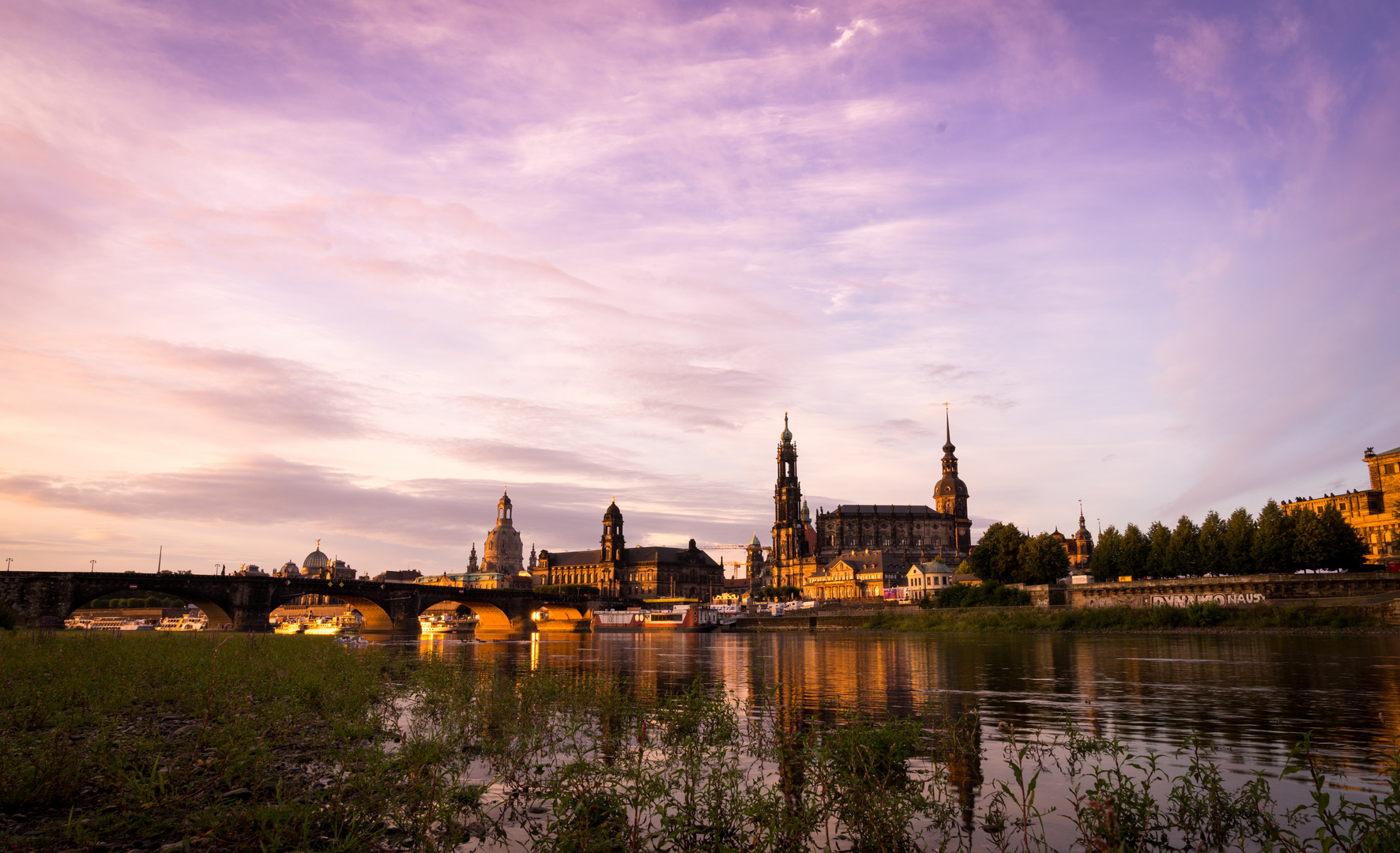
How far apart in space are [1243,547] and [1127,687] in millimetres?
86358

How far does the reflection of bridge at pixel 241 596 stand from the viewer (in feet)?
293

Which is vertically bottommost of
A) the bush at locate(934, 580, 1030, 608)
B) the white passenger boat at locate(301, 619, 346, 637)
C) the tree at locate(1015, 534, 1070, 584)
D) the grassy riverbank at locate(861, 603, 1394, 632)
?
the white passenger boat at locate(301, 619, 346, 637)

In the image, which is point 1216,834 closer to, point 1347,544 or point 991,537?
point 1347,544

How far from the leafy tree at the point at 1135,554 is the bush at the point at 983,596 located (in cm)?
1627

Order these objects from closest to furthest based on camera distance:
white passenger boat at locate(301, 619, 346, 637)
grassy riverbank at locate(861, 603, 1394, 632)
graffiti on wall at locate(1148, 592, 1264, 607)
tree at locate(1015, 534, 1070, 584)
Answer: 1. grassy riverbank at locate(861, 603, 1394, 632)
2. graffiti on wall at locate(1148, 592, 1264, 607)
3. white passenger boat at locate(301, 619, 346, 637)
4. tree at locate(1015, 534, 1070, 584)

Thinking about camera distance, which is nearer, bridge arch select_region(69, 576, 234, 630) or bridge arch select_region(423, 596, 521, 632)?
bridge arch select_region(69, 576, 234, 630)

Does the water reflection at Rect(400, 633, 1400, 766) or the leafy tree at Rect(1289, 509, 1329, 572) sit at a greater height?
the leafy tree at Rect(1289, 509, 1329, 572)

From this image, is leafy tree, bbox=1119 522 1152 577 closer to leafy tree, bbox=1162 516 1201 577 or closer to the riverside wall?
leafy tree, bbox=1162 516 1201 577

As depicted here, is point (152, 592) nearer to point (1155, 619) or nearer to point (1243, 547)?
point (1155, 619)

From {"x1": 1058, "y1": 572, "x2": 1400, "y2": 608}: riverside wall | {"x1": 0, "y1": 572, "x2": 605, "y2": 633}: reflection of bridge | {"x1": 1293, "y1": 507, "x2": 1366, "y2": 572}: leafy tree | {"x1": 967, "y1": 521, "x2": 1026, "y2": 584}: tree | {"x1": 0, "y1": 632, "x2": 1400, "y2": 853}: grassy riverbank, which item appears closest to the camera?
{"x1": 0, "y1": 632, "x2": 1400, "y2": 853}: grassy riverbank

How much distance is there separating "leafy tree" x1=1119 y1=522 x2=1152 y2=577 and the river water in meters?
53.3

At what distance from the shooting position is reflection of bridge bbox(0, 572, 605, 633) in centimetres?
8938

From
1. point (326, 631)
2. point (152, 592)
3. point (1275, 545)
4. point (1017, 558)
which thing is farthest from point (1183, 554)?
point (152, 592)

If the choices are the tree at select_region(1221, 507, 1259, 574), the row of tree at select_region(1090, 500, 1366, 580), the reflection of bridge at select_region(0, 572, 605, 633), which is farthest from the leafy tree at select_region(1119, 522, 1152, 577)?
the reflection of bridge at select_region(0, 572, 605, 633)
